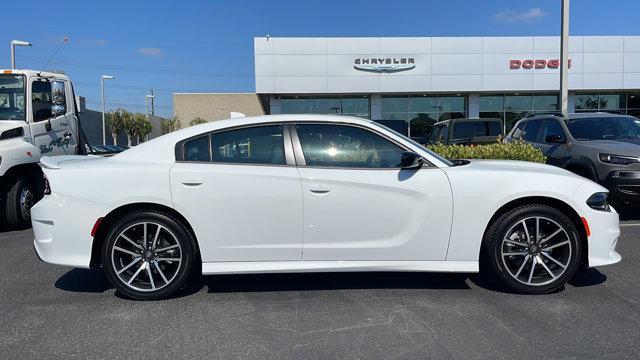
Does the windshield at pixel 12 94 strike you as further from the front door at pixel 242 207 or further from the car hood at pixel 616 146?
the car hood at pixel 616 146

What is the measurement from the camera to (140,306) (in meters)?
4.41

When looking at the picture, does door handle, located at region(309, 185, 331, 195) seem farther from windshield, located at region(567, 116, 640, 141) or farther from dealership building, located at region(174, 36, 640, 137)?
dealership building, located at region(174, 36, 640, 137)

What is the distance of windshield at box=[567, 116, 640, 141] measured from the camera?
28.8 ft

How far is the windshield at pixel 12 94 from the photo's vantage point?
8266 mm

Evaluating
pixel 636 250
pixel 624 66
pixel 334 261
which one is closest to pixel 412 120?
pixel 624 66

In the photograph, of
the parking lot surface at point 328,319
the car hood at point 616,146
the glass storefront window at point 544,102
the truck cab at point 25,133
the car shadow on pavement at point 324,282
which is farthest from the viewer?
the glass storefront window at point 544,102

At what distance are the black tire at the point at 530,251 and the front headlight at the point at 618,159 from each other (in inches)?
150

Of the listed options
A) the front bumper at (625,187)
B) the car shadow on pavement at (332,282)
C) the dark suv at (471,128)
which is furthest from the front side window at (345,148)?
the dark suv at (471,128)

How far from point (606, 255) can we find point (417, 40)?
25288mm

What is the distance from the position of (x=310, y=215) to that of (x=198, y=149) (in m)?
1.17

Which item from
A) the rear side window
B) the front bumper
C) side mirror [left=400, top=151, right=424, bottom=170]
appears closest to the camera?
side mirror [left=400, top=151, right=424, bottom=170]

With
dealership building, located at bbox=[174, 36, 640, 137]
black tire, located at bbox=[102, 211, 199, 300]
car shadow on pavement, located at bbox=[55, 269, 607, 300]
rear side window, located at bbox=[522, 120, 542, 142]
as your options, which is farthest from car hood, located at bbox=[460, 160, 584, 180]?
dealership building, located at bbox=[174, 36, 640, 137]

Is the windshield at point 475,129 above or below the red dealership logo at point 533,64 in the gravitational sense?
below

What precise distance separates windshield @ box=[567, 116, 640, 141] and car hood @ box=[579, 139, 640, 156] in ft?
1.30
